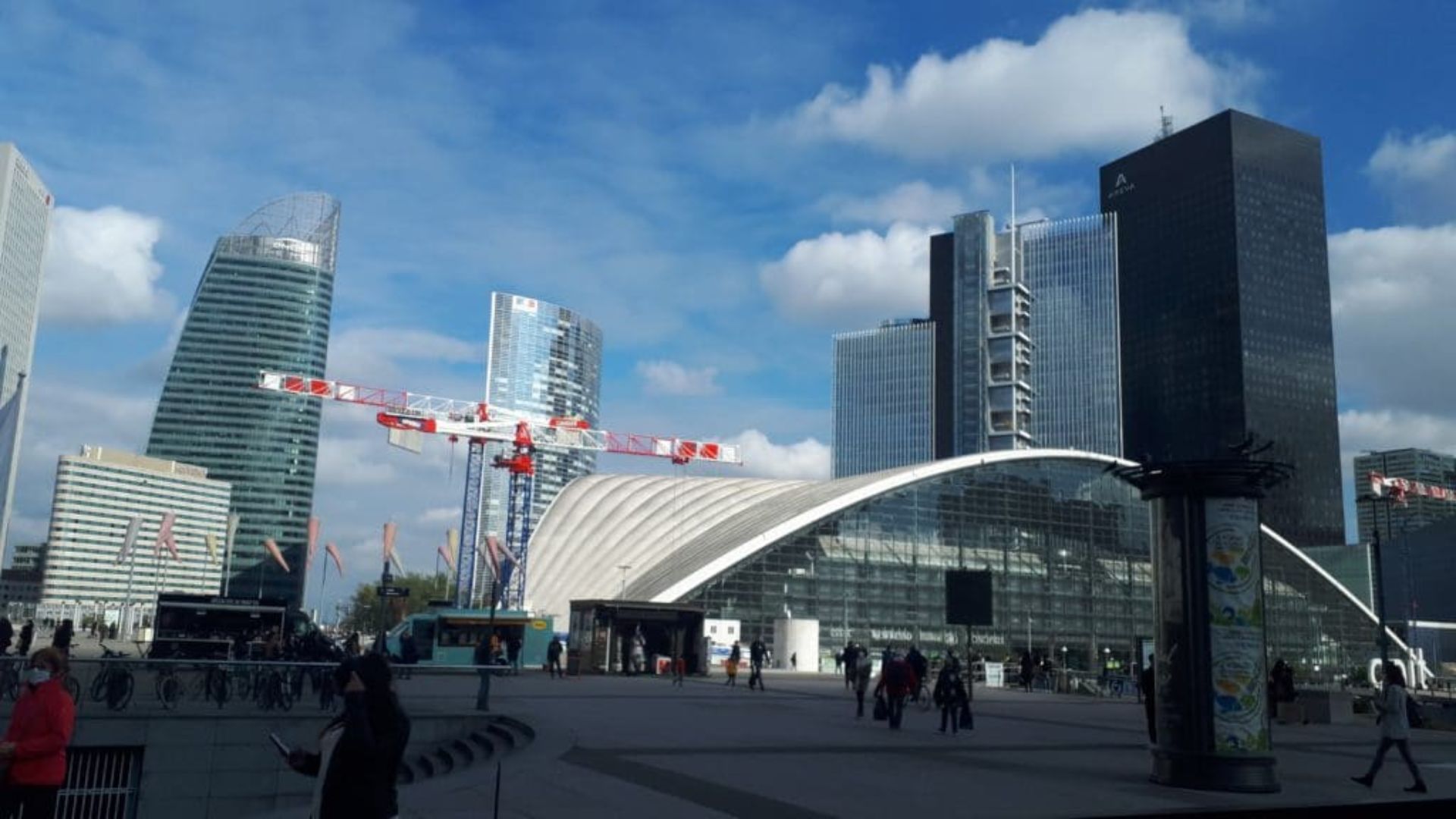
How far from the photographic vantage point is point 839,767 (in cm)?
1599

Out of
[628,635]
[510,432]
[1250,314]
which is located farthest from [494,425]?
[1250,314]

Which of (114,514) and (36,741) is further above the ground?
(114,514)

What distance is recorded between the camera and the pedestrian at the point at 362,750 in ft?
21.1

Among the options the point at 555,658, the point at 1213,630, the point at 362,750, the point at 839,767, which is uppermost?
the point at 1213,630

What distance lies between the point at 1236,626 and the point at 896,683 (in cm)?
975

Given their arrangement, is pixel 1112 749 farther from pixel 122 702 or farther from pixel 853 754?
pixel 122 702

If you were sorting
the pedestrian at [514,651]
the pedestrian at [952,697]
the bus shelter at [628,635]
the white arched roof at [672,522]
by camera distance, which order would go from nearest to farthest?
the pedestrian at [952,697], the pedestrian at [514,651], the bus shelter at [628,635], the white arched roof at [672,522]

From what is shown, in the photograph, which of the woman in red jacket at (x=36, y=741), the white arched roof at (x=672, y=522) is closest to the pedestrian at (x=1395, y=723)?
the woman in red jacket at (x=36, y=741)

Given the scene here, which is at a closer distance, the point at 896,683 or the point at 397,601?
the point at 896,683

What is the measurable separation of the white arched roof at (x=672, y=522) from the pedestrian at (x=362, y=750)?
5966cm

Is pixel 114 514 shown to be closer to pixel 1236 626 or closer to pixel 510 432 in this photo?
pixel 510 432

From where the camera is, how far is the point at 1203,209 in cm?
19275

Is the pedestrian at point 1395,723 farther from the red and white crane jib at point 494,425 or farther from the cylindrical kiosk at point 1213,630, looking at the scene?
the red and white crane jib at point 494,425

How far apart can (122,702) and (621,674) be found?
26068 millimetres
